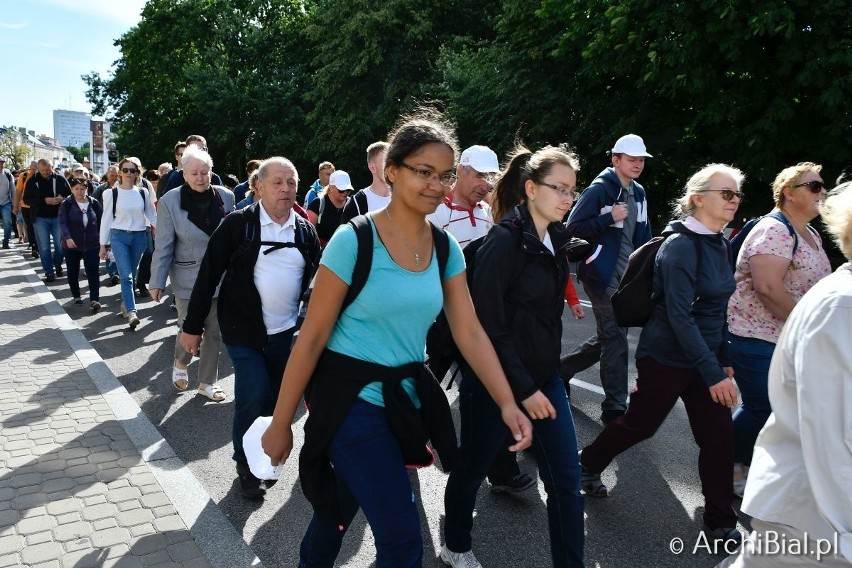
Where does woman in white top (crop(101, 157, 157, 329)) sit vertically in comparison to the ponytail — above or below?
below

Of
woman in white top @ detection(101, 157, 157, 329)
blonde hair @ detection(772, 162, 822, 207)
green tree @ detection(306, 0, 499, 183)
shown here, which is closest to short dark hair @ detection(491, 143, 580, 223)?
blonde hair @ detection(772, 162, 822, 207)

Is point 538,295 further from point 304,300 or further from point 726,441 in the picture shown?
point 304,300

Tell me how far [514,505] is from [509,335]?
1.50m

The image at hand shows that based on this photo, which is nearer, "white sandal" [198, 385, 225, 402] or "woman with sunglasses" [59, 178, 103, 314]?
"white sandal" [198, 385, 225, 402]

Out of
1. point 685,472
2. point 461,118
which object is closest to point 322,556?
point 685,472

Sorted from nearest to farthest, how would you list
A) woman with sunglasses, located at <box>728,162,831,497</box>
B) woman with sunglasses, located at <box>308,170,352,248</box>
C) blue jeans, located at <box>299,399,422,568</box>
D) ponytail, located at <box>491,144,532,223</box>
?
blue jeans, located at <box>299,399,422,568</box>, ponytail, located at <box>491,144,532,223</box>, woman with sunglasses, located at <box>728,162,831,497</box>, woman with sunglasses, located at <box>308,170,352,248</box>

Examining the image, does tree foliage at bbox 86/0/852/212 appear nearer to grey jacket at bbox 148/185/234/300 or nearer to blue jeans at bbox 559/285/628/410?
blue jeans at bbox 559/285/628/410

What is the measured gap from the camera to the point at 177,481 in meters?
4.15

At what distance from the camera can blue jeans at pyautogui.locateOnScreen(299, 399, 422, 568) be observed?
226cm

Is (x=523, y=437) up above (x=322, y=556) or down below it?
above

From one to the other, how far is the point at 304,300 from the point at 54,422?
2335 mm

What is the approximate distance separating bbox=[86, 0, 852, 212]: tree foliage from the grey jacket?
266 cm

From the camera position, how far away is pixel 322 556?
2.59 m

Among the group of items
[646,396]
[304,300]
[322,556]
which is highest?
[304,300]
